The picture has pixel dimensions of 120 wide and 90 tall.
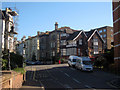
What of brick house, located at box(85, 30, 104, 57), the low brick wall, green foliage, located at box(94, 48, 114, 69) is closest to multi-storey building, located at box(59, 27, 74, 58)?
brick house, located at box(85, 30, 104, 57)

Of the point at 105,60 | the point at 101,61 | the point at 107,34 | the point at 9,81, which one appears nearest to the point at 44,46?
the point at 107,34

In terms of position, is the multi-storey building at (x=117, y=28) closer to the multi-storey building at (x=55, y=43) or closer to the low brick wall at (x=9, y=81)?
the low brick wall at (x=9, y=81)

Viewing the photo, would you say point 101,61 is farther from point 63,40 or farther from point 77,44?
point 63,40

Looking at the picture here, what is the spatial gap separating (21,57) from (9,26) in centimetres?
1033

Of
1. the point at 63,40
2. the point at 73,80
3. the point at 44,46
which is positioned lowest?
the point at 73,80

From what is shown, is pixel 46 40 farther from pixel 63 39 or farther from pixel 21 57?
pixel 21 57

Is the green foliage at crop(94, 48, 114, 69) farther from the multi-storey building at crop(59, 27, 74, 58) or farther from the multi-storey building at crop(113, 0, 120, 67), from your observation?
the multi-storey building at crop(59, 27, 74, 58)

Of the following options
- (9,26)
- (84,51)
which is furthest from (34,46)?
(9,26)

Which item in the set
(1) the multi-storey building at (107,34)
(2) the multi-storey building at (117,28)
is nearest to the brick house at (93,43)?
(1) the multi-storey building at (107,34)

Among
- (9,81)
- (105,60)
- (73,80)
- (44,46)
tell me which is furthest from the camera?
(44,46)

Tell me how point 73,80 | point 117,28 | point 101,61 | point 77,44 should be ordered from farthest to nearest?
point 77,44, point 101,61, point 117,28, point 73,80

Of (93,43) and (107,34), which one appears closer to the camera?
(93,43)

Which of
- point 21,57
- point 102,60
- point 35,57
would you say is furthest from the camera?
point 35,57

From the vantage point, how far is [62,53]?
62.1 metres
